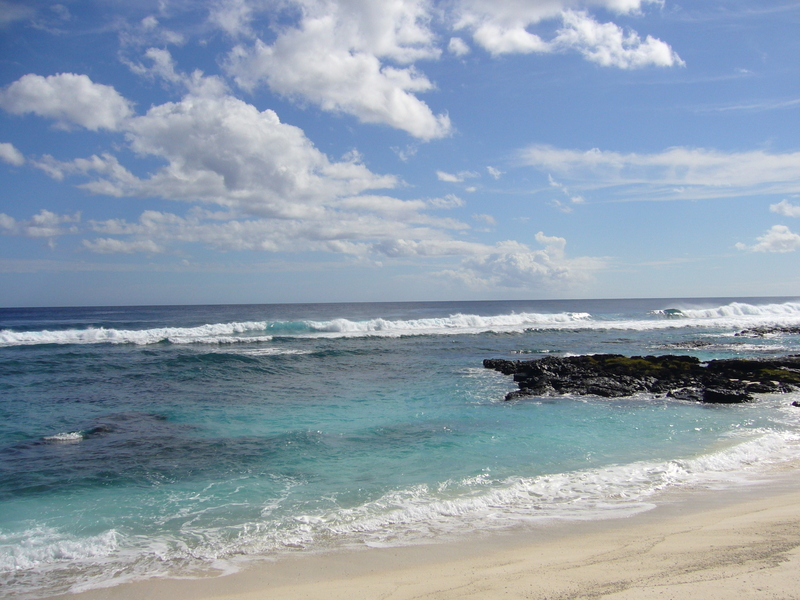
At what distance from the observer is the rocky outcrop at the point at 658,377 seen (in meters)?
15.7

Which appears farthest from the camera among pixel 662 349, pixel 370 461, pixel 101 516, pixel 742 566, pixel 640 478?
pixel 662 349

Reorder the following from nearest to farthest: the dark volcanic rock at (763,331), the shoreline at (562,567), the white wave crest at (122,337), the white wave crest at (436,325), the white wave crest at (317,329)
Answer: the shoreline at (562,567) < the white wave crest at (122,337) < the white wave crest at (317,329) < the dark volcanic rock at (763,331) < the white wave crest at (436,325)

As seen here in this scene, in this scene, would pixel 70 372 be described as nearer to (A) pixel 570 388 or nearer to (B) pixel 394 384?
(B) pixel 394 384

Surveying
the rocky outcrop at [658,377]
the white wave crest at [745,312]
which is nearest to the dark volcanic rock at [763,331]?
the white wave crest at [745,312]

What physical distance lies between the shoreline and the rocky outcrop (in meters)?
9.03

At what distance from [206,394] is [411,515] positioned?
39.8 feet

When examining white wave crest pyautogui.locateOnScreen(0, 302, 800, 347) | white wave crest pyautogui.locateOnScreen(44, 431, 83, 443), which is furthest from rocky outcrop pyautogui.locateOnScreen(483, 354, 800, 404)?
white wave crest pyautogui.locateOnScreen(0, 302, 800, 347)

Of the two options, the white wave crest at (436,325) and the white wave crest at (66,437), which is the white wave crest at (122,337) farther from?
the white wave crest at (66,437)

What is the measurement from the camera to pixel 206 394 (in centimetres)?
1678

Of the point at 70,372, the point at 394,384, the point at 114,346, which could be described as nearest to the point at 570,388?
the point at 394,384

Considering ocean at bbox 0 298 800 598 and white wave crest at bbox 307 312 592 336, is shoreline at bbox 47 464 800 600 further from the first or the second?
white wave crest at bbox 307 312 592 336

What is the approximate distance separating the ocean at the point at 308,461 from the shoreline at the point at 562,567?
320 millimetres

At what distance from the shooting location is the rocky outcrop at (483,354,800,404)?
15727mm

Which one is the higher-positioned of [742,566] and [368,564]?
[742,566]
